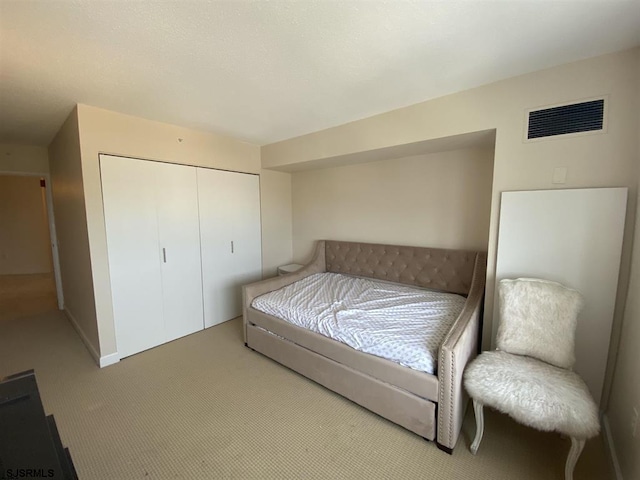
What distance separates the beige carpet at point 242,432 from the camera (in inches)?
60.7

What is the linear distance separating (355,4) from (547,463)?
8.83 feet

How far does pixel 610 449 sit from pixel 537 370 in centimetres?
65

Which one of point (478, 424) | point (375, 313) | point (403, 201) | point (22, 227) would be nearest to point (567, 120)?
point (403, 201)

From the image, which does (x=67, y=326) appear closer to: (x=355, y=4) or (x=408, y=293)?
(x=408, y=293)

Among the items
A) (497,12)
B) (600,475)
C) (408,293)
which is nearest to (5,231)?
(408,293)

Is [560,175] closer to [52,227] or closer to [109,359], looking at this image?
[109,359]

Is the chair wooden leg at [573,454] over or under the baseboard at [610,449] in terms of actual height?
over

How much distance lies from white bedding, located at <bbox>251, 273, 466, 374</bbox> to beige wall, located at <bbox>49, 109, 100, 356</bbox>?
169 cm

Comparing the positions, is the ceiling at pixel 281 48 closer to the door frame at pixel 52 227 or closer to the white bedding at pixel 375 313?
the white bedding at pixel 375 313

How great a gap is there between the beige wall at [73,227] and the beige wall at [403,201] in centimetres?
259

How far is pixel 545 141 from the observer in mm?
1846

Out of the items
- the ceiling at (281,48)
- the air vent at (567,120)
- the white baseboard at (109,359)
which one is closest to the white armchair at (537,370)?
the air vent at (567,120)

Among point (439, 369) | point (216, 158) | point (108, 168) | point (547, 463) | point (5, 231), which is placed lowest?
point (547, 463)

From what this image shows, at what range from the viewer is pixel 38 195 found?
6.43 meters
